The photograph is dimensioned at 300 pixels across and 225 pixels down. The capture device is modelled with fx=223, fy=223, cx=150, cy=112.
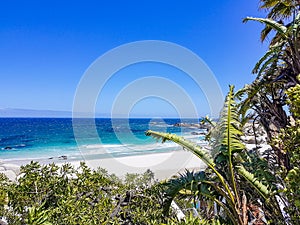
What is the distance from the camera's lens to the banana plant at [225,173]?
3438 mm

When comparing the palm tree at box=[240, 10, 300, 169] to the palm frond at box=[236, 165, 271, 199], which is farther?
the palm tree at box=[240, 10, 300, 169]

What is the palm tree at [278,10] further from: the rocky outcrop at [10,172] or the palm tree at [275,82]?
the rocky outcrop at [10,172]

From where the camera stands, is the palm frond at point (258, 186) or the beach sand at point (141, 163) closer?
the palm frond at point (258, 186)

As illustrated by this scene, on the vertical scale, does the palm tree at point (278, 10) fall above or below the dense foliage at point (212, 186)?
above

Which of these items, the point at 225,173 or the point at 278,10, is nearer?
the point at 225,173

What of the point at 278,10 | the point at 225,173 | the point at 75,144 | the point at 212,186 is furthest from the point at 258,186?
the point at 75,144

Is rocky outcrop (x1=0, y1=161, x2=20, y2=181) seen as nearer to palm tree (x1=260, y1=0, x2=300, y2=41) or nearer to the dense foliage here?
the dense foliage

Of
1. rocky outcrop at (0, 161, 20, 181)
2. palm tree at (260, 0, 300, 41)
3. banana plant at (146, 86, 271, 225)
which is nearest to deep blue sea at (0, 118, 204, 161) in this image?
rocky outcrop at (0, 161, 20, 181)

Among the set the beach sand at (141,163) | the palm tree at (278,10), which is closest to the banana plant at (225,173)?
the palm tree at (278,10)

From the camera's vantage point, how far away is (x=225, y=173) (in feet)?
12.1

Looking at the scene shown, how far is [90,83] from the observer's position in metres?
8.52

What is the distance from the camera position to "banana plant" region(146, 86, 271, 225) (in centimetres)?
344

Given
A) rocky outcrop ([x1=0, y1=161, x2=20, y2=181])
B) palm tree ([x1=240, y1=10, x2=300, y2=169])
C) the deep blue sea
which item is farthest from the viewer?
the deep blue sea

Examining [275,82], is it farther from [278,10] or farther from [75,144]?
[75,144]
